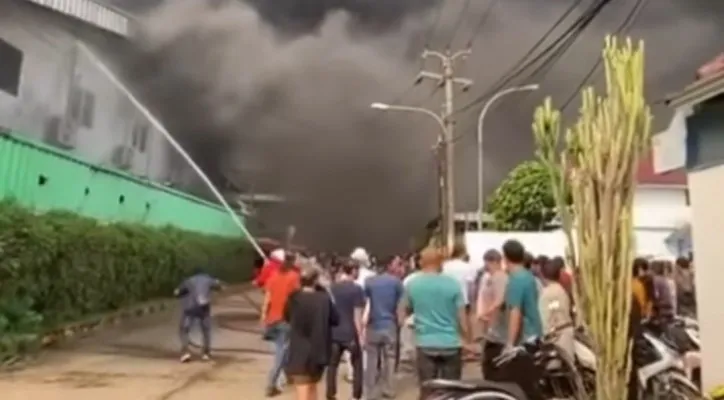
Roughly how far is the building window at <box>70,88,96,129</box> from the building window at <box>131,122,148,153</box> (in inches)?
137

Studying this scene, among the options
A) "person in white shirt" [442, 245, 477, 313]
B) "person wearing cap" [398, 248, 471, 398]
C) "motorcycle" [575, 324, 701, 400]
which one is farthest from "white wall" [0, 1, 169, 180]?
"motorcycle" [575, 324, 701, 400]

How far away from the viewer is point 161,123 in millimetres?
29172

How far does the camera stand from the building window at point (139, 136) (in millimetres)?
29547

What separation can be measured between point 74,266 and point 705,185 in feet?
36.2

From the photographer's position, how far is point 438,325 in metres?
7.25

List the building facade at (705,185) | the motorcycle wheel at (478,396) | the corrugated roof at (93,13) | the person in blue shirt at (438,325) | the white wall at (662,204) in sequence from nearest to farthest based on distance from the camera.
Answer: the motorcycle wheel at (478,396), the building facade at (705,185), the person in blue shirt at (438,325), the corrugated roof at (93,13), the white wall at (662,204)

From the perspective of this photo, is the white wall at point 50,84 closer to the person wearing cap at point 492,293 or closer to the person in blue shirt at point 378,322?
the person in blue shirt at point 378,322

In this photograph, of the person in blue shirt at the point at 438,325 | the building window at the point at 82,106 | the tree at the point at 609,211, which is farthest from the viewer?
the building window at the point at 82,106

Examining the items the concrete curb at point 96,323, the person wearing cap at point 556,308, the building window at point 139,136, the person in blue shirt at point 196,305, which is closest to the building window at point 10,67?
the concrete curb at point 96,323

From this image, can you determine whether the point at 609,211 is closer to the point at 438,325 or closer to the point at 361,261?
the point at 438,325

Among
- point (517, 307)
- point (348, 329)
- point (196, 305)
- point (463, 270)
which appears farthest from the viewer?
point (196, 305)

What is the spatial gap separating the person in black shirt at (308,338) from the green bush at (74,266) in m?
5.73

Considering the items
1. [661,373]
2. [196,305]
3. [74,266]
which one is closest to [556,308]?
[661,373]

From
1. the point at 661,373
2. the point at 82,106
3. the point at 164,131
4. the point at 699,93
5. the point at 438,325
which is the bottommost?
the point at 661,373
